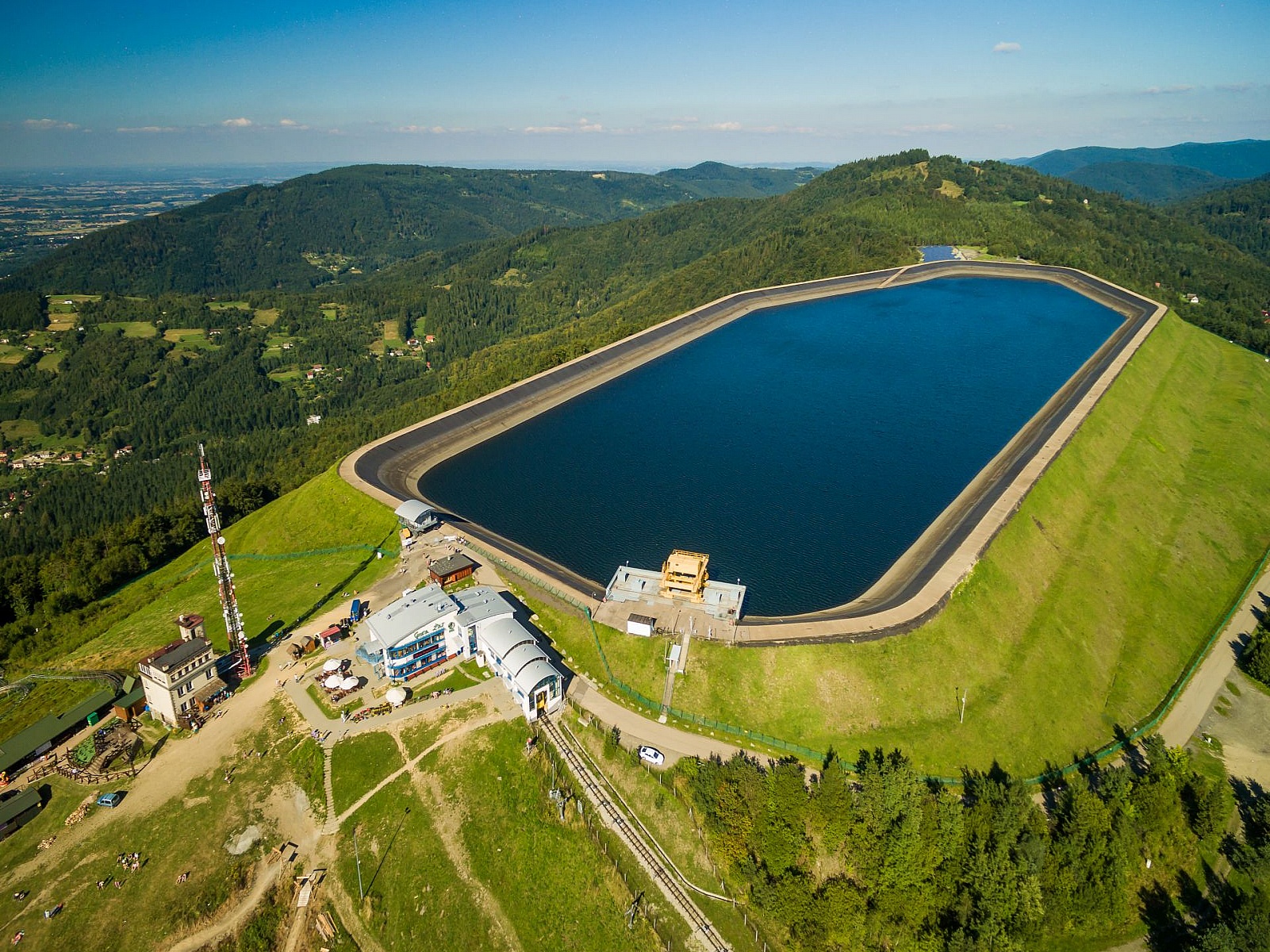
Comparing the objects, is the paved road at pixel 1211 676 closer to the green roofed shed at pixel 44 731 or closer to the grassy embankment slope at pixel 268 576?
the grassy embankment slope at pixel 268 576

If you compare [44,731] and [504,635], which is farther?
[504,635]

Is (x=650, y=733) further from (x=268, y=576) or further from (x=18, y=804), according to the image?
(x=268, y=576)

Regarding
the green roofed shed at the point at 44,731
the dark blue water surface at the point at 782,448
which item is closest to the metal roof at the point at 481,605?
the dark blue water surface at the point at 782,448

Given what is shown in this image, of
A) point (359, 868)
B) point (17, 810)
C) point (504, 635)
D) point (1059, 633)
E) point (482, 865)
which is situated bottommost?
point (482, 865)

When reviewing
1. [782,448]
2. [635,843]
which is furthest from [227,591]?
[782,448]

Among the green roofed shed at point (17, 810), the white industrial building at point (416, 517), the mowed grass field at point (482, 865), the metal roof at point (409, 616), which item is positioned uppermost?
the metal roof at point (409, 616)

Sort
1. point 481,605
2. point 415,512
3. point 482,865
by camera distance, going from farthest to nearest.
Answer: point 415,512 → point 481,605 → point 482,865
